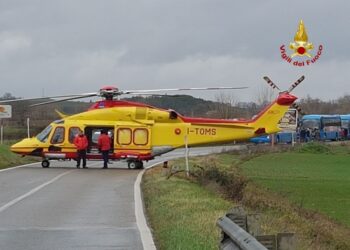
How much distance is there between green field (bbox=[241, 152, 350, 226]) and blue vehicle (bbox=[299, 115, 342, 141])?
35.6 meters

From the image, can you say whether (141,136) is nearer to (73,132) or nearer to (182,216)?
(73,132)

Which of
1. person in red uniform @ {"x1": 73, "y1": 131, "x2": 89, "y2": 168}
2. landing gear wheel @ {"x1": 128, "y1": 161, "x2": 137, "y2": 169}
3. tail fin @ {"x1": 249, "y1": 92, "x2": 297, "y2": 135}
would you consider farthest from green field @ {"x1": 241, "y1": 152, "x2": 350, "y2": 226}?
person in red uniform @ {"x1": 73, "y1": 131, "x2": 89, "y2": 168}

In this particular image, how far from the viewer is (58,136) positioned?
114 feet

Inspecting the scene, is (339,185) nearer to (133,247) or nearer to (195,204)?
(195,204)

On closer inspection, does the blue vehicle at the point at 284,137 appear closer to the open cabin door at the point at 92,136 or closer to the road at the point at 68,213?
the open cabin door at the point at 92,136

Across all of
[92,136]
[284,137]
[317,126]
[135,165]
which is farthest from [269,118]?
[317,126]

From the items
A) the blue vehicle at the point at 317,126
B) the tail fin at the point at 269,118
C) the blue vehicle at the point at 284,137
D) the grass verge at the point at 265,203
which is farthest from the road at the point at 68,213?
the blue vehicle at the point at 317,126

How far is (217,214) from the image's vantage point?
14180 millimetres

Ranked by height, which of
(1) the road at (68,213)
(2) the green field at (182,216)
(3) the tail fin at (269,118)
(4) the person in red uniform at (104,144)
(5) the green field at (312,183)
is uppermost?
(3) the tail fin at (269,118)

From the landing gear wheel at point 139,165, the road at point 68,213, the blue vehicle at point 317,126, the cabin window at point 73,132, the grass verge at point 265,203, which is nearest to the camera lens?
the road at point 68,213

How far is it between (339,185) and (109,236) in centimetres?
2002

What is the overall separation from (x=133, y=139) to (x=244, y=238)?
26.7 metres

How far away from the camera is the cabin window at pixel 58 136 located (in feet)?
113

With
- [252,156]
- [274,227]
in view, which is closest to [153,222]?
[274,227]
